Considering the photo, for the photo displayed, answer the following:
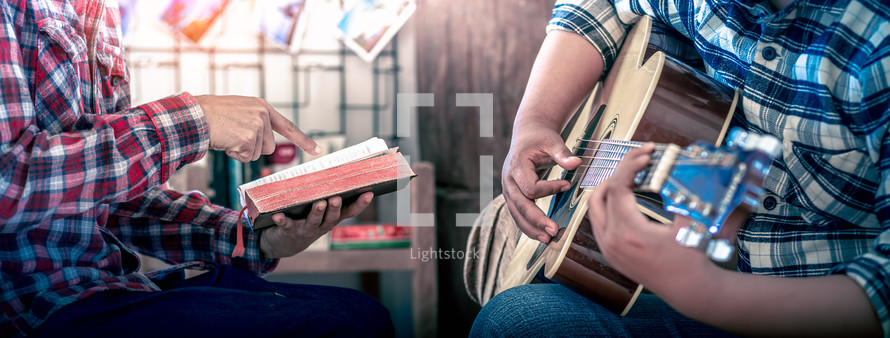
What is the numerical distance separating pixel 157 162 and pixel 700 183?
2.35ft

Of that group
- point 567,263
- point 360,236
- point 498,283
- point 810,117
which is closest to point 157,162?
point 567,263

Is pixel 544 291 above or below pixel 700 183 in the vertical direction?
below

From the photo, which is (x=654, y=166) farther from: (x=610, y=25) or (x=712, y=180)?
(x=610, y=25)

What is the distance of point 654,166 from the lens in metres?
0.59

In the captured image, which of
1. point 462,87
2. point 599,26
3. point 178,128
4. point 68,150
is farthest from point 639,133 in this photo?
point 462,87

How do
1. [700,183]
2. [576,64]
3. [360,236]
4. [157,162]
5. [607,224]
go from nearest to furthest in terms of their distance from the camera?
[700,183], [607,224], [157,162], [576,64], [360,236]

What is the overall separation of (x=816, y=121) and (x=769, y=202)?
15 cm

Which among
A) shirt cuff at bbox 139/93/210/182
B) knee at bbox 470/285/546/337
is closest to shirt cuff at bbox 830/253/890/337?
knee at bbox 470/285/546/337

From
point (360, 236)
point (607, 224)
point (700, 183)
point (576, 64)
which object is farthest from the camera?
point (360, 236)

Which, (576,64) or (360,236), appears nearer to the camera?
(576,64)

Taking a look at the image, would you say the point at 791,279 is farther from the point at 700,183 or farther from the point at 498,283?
the point at 498,283

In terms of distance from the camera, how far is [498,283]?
4.13 feet

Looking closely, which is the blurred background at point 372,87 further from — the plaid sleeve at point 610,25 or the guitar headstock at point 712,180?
the guitar headstock at point 712,180

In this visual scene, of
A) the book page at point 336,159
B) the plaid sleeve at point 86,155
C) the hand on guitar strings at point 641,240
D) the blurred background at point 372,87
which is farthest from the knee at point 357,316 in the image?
the blurred background at point 372,87
